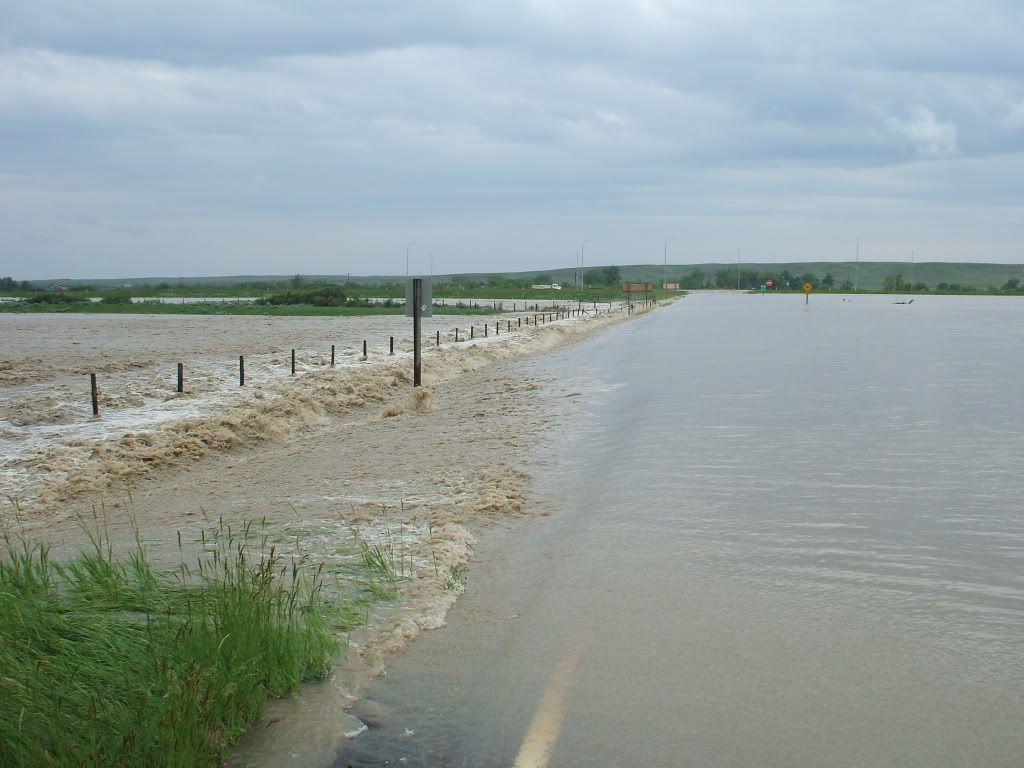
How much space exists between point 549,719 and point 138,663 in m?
2.44

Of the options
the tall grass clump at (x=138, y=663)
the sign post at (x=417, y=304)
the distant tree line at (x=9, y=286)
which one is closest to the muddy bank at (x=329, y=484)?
the tall grass clump at (x=138, y=663)

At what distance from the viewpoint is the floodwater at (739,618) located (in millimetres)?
5473

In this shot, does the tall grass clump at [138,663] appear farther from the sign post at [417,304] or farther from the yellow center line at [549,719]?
the sign post at [417,304]

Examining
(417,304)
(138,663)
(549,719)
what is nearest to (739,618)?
(549,719)

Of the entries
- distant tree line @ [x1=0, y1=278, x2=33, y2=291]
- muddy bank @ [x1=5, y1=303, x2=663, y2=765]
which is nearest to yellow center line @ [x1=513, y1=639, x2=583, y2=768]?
muddy bank @ [x1=5, y1=303, x2=663, y2=765]

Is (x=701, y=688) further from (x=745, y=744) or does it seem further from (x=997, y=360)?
(x=997, y=360)

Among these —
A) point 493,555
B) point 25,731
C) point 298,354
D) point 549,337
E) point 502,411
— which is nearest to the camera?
point 25,731

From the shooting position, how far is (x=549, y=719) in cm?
565

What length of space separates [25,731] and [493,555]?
5382mm

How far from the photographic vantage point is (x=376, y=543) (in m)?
9.41

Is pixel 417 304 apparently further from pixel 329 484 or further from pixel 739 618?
pixel 739 618

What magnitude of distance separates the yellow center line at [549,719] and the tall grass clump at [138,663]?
147cm

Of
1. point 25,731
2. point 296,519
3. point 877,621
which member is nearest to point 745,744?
point 877,621

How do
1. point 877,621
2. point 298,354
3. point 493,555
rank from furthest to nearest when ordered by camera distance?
point 298,354 < point 493,555 < point 877,621
